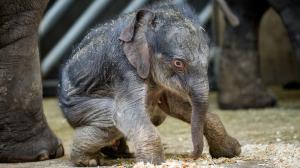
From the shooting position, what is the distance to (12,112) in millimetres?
3629

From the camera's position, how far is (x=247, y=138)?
430 centimetres

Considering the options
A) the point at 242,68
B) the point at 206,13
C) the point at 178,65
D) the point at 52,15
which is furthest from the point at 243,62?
the point at 178,65

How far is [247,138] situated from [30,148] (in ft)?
4.19

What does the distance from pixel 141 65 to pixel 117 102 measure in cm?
19

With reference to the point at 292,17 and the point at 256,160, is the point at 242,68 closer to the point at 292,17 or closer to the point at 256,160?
the point at 292,17

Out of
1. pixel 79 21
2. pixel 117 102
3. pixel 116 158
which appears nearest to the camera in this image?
pixel 117 102

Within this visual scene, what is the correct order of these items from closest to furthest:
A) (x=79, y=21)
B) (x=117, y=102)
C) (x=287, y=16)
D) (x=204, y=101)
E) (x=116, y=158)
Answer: (x=204, y=101), (x=117, y=102), (x=116, y=158), (x=287, y=16), (x=79, y=21)

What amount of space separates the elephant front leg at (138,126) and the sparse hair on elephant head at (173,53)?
105 millimetres

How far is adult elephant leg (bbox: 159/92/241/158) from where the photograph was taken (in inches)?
132

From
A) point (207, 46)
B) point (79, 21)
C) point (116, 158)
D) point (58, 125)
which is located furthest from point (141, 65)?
point (79, 21)

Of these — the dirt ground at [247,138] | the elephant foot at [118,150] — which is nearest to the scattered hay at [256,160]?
the dirt ground at [247,138]

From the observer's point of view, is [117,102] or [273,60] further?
[273,60]

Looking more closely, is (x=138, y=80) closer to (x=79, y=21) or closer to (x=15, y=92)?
(x=15, y=92)

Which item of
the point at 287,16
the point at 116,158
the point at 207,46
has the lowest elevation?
the point at 116,158
